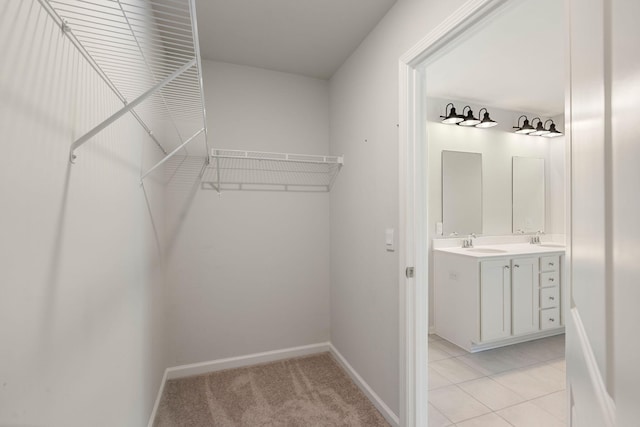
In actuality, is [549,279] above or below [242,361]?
above

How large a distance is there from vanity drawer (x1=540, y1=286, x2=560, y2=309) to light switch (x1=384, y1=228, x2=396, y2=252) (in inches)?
89.3

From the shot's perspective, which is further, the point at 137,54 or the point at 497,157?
the point at 497,157

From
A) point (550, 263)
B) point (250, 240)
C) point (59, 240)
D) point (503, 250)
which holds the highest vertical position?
point (59, 240)

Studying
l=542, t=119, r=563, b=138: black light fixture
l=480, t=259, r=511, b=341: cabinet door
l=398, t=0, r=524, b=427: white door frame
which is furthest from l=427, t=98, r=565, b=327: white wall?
l=398, t=0, r=524, b=427: white door frame

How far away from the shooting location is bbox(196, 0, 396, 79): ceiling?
69.5 inches

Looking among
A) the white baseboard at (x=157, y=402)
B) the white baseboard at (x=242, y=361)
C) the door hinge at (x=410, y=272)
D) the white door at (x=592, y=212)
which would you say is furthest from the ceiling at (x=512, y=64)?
the white baseboard at (x=157, y=402)

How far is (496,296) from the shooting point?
2.76 m

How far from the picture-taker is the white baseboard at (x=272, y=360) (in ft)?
6.23

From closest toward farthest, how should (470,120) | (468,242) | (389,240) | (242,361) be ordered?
(389,240) → (242,361) → (470,120) → (468,242)

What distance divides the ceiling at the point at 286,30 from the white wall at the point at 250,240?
22 centimetres

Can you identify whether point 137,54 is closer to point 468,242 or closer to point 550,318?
point 468,242

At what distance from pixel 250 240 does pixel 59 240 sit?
1793 millimetres

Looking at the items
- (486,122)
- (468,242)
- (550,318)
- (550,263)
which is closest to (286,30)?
(486,122)

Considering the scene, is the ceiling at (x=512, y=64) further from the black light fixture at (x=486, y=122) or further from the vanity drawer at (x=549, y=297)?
the vanity drawer at (x=549, y=297)
